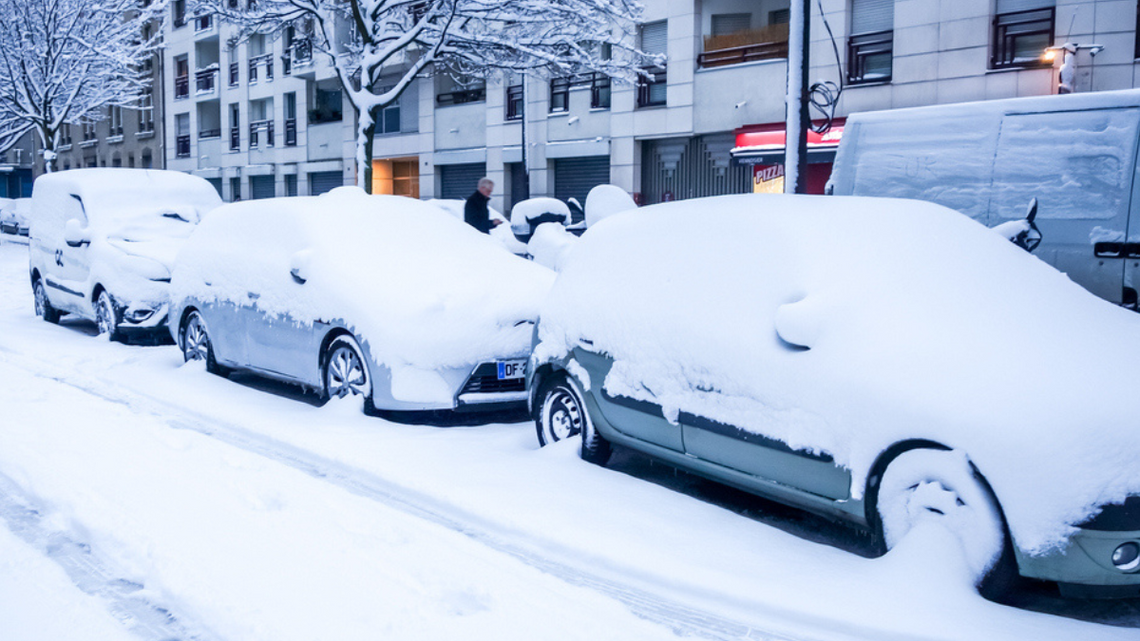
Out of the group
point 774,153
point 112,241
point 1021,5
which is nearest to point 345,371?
point 112,241

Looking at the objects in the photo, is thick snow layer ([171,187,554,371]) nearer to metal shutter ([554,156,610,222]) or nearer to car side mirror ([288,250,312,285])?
car side mirror ([288,250,312,285])

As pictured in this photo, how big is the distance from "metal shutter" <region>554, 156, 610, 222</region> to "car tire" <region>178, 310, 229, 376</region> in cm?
1451

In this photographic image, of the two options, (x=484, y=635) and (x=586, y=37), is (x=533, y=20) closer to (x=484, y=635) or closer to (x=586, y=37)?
(x=586, y=37)

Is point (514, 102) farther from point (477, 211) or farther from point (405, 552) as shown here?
point (405, 552)

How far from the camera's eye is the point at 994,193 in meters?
7.87

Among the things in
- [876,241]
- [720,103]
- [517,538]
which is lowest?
[517,538]

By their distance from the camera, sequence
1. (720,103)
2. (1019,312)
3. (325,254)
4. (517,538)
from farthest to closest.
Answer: (720,103)
(325,254)
(517,538)
(1019,312)

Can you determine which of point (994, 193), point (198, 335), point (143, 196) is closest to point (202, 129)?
point (143, 196)

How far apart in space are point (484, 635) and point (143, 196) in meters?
10.3

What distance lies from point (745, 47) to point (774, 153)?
249 cm

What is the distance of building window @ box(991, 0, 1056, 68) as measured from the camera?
15.4m

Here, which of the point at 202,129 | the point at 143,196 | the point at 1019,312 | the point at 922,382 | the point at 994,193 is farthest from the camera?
the point at 202,129

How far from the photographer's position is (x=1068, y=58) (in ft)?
48.4

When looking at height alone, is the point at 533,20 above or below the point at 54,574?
above
